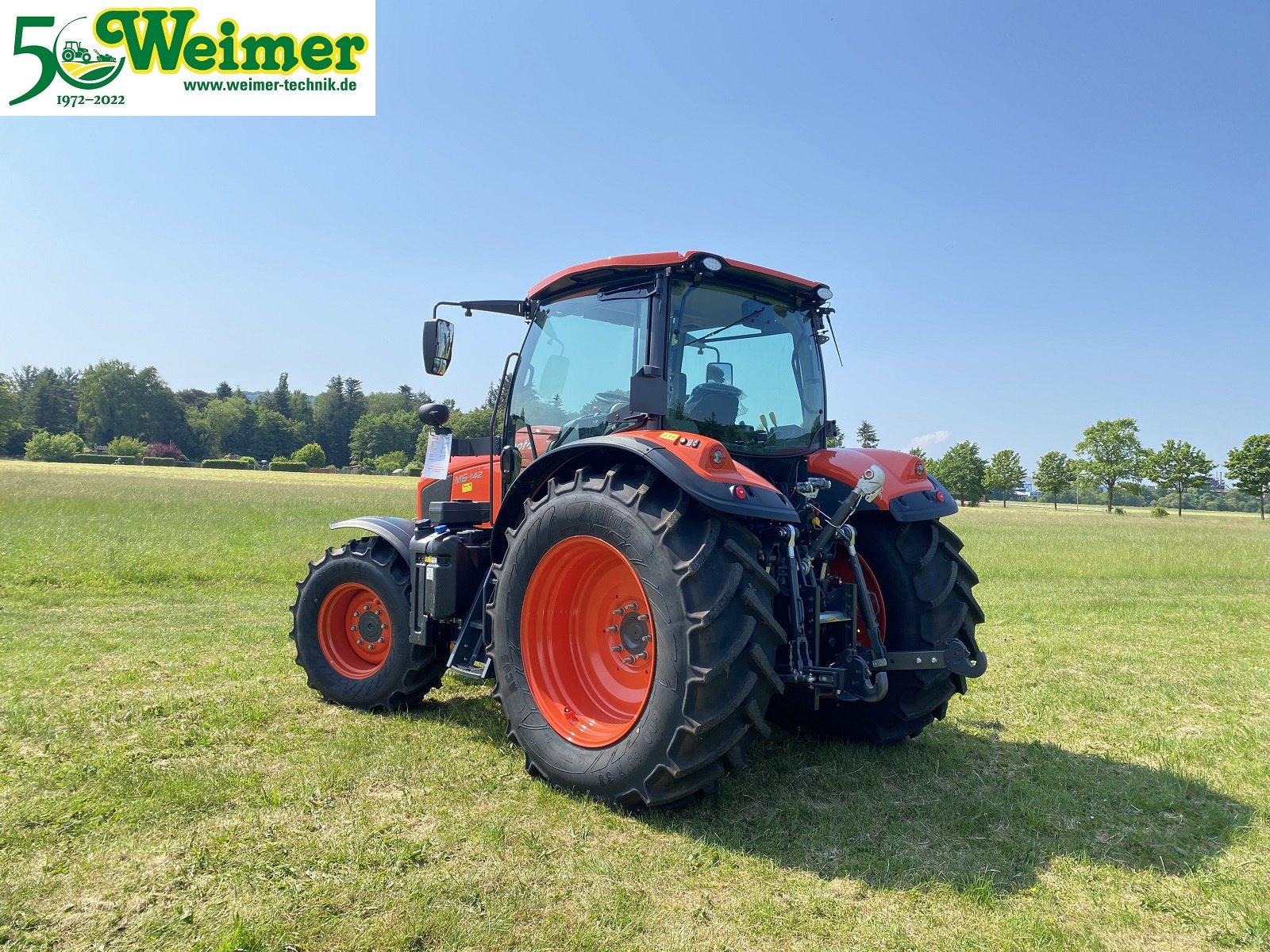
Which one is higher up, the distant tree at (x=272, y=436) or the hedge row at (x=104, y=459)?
the distant tree at (x=272, y=436)

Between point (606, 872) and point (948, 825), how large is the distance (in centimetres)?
160

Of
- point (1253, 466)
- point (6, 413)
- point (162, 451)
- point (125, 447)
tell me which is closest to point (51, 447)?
point (6, 413)

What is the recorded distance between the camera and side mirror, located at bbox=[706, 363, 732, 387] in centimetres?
436

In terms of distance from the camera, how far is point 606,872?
3.04 m

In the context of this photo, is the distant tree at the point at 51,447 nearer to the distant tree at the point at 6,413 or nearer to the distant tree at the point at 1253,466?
the distant tree at the point at 6,413

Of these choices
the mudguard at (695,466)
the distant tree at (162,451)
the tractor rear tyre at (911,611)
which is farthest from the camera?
the distant tree at (162,451)

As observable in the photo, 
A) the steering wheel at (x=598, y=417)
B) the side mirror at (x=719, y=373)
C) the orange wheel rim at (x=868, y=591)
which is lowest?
the orange wheel rim at (x=868, y=591)

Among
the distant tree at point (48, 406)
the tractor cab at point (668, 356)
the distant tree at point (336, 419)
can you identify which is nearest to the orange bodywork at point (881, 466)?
the tractor cab at point (668, 356)

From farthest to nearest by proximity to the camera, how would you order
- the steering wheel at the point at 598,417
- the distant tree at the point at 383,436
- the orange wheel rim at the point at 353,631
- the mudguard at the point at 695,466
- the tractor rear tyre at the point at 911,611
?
the distant tree at the point at 383,436
the orange wheel rim at the point at 353,631
the steering wheel at the point at 598,417
the tractor rear tyre at the point at 911,611
the mudguard at the point at 695,466

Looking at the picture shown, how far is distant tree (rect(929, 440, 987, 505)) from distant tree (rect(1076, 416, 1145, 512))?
367 inches

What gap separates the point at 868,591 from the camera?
14.1 ft

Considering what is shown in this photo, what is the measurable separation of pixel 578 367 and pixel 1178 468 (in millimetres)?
77711

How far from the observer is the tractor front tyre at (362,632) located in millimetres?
5148

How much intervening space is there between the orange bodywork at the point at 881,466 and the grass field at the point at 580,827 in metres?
1.50
